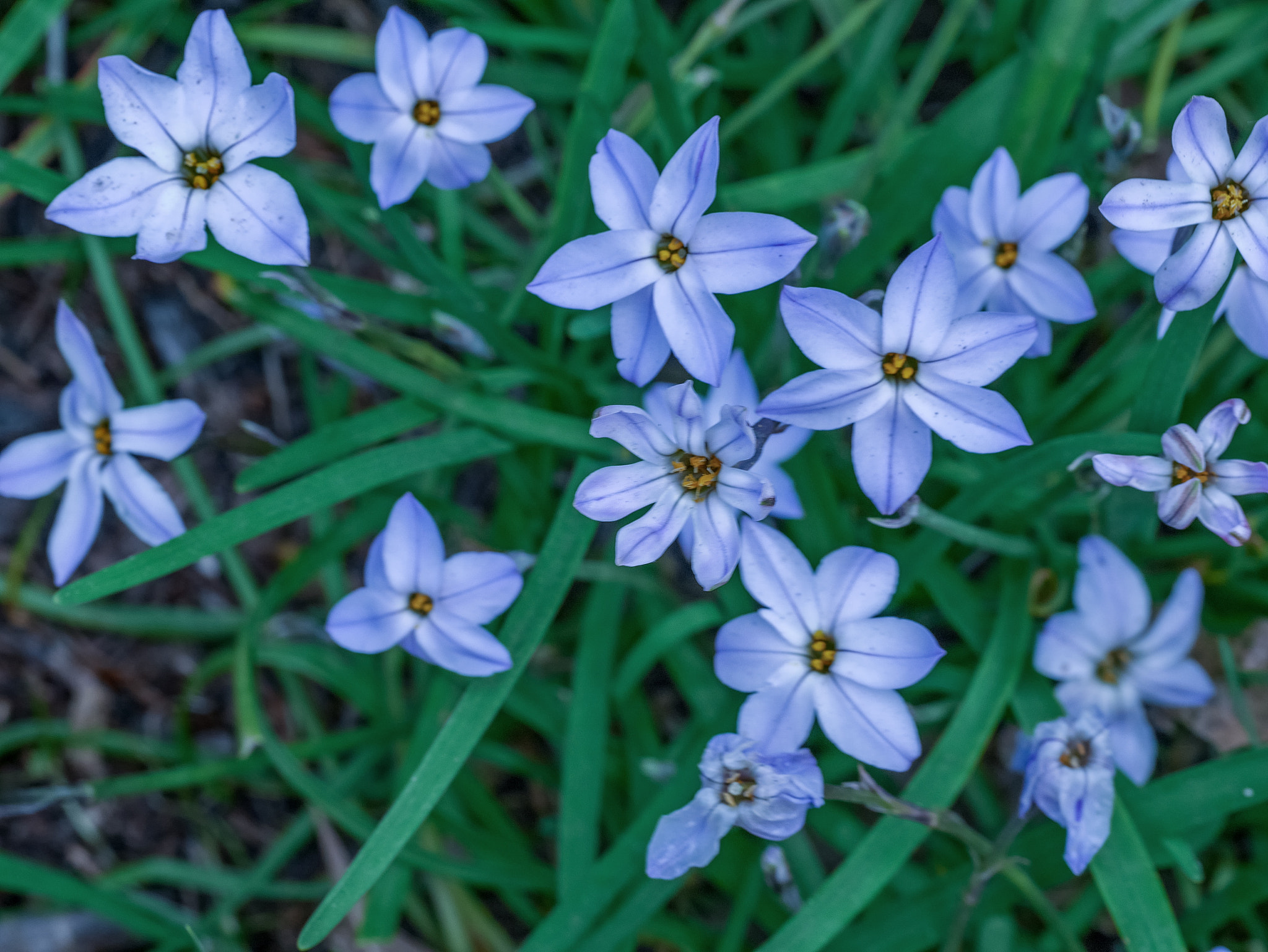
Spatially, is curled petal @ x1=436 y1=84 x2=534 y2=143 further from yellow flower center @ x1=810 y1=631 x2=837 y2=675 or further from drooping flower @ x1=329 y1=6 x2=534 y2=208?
yellow flower center @ x1=810 y1=631 x2=837 y2=675

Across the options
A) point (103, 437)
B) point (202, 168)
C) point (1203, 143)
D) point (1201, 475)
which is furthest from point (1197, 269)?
point (103, 437)

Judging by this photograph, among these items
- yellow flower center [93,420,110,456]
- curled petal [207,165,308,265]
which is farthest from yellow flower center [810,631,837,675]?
yellow flower center [93,420,110,456]

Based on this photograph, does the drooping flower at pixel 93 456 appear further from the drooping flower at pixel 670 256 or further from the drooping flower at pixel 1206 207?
the drooping flower at pixel 1206 207

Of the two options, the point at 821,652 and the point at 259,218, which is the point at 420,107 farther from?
the point at 821,652

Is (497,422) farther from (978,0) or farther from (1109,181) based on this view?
(978,0)

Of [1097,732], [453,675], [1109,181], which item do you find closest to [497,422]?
[453,675]

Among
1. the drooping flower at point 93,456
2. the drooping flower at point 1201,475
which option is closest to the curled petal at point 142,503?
the drooping flower at point 93,456
